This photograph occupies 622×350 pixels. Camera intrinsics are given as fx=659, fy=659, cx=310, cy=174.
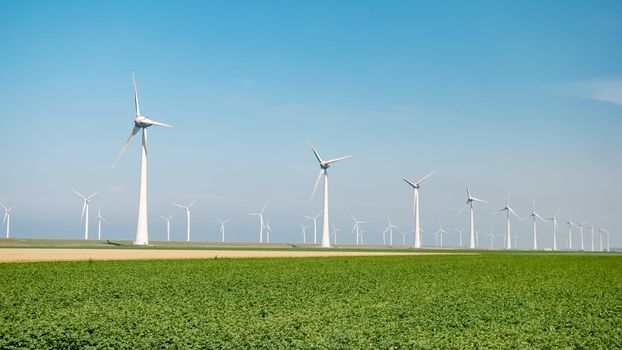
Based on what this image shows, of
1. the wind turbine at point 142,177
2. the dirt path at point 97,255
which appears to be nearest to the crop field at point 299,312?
the dirt path at point 97,255

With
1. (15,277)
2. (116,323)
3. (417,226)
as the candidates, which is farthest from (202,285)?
(417,226)

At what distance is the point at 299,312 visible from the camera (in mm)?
23672

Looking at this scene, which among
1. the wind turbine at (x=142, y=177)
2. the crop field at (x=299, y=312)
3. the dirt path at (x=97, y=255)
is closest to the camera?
the crop field at (x=299, y=312)

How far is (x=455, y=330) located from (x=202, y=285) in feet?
57.8

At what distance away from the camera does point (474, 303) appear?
2716 centimetres

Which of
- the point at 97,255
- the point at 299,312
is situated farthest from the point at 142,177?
the point at 299,312

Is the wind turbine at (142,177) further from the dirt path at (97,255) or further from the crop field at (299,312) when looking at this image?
the crop field at (299,312)

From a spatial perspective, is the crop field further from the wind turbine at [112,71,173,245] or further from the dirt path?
the wind turbine at [112,71,173,245]

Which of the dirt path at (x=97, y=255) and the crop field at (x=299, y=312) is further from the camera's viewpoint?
the dirt path at (x=97, y=255)

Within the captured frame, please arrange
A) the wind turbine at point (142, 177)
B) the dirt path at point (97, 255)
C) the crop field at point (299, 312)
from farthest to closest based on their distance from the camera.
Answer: the wind turbine at point (142, 177) → the dirt path at point (97, 255) → the crop field at point (299, 312)

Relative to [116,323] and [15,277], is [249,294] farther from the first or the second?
[15,277]

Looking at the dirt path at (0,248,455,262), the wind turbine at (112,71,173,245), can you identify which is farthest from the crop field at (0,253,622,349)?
the wind turbine at (112,71,173,245)

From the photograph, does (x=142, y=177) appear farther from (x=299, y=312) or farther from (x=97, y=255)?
(x=299, y=312)

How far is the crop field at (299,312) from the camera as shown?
1747cm
